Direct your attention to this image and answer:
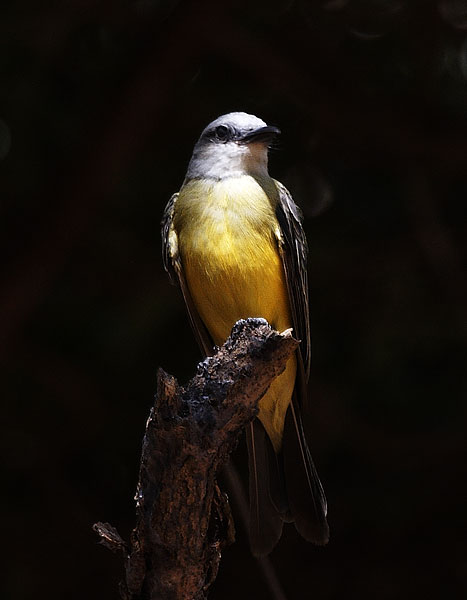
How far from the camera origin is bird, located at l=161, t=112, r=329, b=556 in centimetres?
397

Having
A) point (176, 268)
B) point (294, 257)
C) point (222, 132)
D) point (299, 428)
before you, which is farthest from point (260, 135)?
point (299, 428)

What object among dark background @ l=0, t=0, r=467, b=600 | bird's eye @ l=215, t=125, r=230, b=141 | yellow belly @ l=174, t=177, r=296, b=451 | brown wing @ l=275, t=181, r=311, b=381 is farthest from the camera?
dark background @ l=0, t=0, r=467, b=600

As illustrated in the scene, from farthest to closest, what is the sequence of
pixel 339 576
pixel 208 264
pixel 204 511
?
pixel 339 576, pixel 208 264, pixel 204 511

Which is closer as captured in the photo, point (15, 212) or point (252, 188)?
point (252, 188)

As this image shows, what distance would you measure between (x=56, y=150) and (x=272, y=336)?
280 cm

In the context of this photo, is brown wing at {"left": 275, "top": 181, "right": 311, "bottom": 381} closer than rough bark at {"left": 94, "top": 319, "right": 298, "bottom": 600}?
No

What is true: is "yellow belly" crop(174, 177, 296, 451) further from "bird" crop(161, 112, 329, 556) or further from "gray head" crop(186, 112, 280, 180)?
"gray head" crop(186, 112, 280, 180)

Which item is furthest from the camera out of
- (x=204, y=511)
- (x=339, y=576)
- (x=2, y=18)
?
(x=339, y=576)

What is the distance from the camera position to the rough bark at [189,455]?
2861mm

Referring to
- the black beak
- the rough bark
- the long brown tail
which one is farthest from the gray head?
the rough bark

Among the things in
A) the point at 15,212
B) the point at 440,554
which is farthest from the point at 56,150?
the point at 440,554

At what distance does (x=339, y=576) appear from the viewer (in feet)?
17.8

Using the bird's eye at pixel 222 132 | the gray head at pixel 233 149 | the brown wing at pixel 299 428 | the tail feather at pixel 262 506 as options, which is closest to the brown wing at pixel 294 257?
the brown wing at pixel 299 428

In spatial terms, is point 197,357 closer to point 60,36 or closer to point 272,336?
point 60,36
